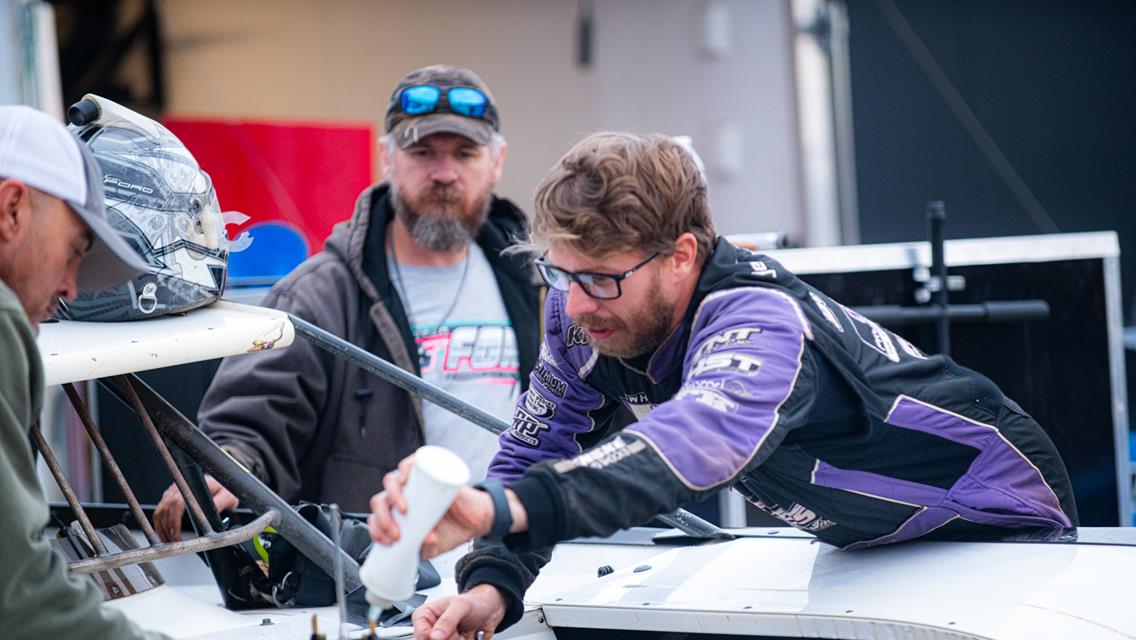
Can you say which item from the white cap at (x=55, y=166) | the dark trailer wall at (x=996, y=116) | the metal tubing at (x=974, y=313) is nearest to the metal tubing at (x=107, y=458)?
the white cap at (x=55, y=166)

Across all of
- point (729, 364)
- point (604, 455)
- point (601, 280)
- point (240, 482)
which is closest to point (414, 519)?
point (604, 455)

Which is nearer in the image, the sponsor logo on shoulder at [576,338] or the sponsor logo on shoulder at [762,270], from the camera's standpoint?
the sponsor logo on shoulder at [762,270]

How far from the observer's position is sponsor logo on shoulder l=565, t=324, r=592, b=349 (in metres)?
2.32

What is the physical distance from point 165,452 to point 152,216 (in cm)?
40

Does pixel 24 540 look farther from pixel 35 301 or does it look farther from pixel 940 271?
pixel 940 271

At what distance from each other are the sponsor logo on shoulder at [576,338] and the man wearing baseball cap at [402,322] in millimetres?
1168

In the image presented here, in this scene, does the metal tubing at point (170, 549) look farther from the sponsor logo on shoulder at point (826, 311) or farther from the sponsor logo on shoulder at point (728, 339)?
the sponsor logo on shoulder at point (826, 311)

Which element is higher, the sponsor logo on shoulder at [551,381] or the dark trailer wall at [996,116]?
the dark trailer wall at [996,116]

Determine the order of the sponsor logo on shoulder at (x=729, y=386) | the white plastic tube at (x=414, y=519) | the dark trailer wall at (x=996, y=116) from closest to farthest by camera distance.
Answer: the white plastic tube at (x=414, y=519) → the sponsor logo on shoulder at (x=729, y=386) → the dark trailer wall at (x=996, y=116)

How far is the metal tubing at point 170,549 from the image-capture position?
194 cm

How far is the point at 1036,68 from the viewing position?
6.97 meters

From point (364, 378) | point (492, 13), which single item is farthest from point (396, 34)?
point (364, 378)

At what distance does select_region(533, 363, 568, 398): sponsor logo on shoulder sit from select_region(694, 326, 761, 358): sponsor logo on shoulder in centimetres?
46

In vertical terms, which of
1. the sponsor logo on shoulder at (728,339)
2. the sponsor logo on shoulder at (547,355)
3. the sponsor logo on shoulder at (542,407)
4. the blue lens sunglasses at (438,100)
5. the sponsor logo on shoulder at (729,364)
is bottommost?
the sponsor logo on shoulder at (542,407)
